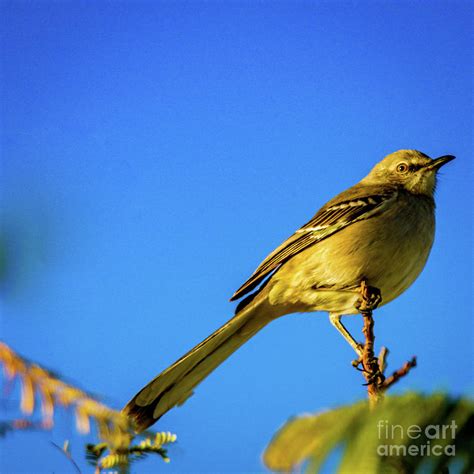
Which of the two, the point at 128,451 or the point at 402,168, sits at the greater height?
the point at 402,168

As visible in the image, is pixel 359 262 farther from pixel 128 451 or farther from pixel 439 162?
pixel 128 451

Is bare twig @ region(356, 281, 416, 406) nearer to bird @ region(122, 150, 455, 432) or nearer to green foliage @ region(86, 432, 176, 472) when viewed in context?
bird @ region(122, 150, 455, 432)

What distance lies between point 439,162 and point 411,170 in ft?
1.05

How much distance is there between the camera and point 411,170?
278 inches

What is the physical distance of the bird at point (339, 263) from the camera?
19.1 ft

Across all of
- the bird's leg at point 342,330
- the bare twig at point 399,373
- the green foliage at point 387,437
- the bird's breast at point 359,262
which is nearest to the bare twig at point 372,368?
the bare twig at point 399,373

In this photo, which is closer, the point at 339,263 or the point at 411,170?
the point at 339,263

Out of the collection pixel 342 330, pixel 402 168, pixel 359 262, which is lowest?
pixel 342 330

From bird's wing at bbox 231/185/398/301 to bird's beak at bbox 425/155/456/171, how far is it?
613 millimetres

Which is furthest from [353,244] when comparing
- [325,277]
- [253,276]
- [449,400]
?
[449,400]

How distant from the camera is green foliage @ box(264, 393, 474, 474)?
1.33m

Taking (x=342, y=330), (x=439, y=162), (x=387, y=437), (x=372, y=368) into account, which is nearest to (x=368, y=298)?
(x=372, y=368)

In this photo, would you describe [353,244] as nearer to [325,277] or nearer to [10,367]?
[325,277]

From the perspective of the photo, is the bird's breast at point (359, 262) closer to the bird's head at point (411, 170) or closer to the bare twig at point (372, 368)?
the bird's head at point (411, 170)
